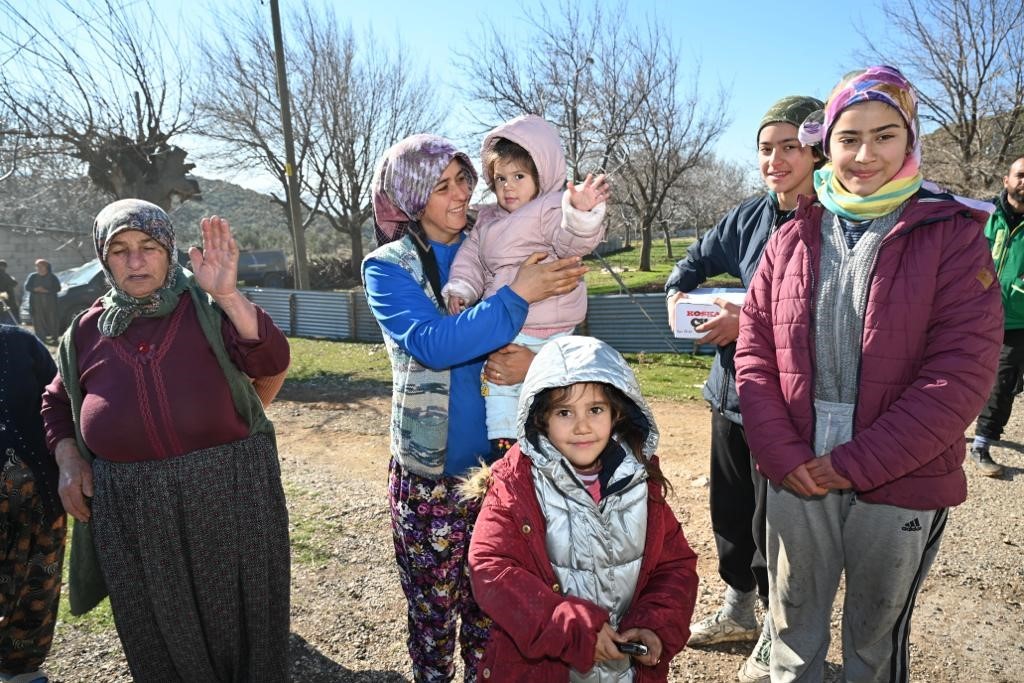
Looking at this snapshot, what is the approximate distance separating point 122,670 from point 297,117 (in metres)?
21.6

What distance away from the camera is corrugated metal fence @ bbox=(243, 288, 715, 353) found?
1128cm

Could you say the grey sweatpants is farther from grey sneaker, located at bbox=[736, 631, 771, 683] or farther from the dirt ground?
the dirt ground

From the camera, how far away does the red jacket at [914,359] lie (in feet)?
6.19

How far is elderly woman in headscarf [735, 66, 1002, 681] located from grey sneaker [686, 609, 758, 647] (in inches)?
32.4

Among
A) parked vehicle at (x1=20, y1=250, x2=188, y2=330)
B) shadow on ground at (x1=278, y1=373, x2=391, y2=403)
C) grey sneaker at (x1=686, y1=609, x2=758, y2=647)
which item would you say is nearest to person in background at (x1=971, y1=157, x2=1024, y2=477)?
grey sneaker at (x1=686, y1=609, x2=758, y2=647)

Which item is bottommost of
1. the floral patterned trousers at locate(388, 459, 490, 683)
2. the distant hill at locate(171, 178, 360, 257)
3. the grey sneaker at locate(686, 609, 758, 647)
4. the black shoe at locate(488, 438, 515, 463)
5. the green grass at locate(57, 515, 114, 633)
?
the green grass at locate(57, 515, 114, 633)

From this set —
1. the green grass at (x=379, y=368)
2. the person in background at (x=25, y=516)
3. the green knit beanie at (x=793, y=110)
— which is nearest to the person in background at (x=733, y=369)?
the green knit beanie at (x=793, y=110)

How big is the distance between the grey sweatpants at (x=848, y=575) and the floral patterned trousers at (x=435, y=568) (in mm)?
1034

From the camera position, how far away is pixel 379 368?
1090 cm

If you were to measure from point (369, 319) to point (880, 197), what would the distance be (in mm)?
12829

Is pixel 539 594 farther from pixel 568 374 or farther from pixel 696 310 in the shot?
pixel 696 310

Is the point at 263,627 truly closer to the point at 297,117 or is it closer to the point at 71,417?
the point at 71,417

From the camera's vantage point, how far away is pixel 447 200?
2.34 m

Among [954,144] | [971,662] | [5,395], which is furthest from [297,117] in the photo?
[971,662]
